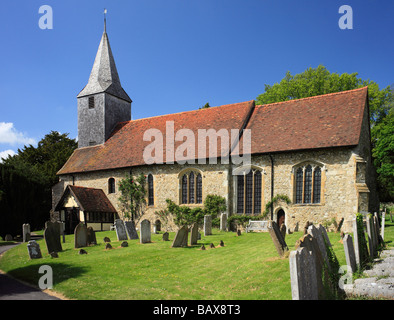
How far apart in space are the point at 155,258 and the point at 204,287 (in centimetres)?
390

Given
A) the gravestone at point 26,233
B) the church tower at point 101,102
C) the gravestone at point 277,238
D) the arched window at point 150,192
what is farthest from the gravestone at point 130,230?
the church tower at point 101,102

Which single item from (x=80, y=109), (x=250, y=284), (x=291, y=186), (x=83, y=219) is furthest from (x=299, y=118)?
(x=80, y=109)

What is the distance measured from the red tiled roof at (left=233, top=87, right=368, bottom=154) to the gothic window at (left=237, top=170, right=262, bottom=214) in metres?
1.76

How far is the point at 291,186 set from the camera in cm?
1906

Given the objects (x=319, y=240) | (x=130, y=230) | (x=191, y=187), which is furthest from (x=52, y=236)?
(x=319, y=240)

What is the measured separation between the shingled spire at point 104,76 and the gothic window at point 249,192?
16356mm

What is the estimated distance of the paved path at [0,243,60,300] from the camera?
812cm

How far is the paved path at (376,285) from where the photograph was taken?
20.7ft

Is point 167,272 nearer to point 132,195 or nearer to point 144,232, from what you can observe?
point 144,232

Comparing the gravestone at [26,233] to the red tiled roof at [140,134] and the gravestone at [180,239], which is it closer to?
the red tiled roof at [140,134]

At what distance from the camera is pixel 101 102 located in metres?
29.4

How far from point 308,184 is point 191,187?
791 cm

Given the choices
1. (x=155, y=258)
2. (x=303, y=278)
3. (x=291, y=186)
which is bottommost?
(x=155, y=258)
